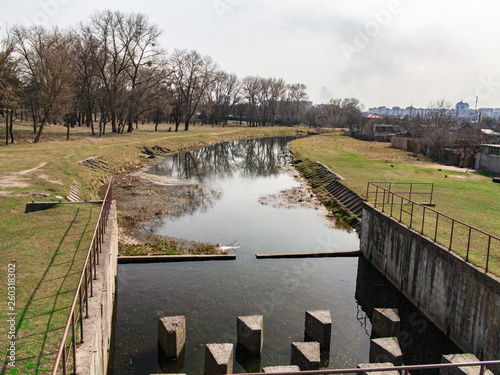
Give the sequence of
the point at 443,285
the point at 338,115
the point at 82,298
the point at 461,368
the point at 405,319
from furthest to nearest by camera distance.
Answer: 1. the point at 338,115
2. the point at 405,319
3. the point at 443,285
4. the point at 461,368
5. the point at 82,298

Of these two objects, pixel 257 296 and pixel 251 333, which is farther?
pixel 257 296

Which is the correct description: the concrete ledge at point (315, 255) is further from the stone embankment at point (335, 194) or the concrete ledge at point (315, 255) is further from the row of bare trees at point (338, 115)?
the row of bare trees at point (338, 115)

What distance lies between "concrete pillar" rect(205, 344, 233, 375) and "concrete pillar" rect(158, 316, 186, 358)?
1.15m

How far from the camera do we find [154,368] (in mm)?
10039

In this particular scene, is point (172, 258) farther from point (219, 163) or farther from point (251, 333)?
point (219, 163)

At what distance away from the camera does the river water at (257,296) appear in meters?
10.9

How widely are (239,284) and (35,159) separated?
22.2 meters

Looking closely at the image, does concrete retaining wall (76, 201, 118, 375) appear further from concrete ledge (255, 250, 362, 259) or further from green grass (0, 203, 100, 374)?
concrete ledge (255, 250, 362, 259)

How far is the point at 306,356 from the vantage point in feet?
31.5

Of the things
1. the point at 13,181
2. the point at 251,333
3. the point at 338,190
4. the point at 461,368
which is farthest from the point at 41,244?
the point at 338,190

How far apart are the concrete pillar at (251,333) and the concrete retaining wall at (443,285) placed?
567cm

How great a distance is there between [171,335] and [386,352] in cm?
534

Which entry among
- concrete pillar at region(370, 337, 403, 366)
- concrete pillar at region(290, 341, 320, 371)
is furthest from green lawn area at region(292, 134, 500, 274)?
concrete pillar at region(290, 341, 320, 371)

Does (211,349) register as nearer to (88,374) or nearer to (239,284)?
(88,374)
